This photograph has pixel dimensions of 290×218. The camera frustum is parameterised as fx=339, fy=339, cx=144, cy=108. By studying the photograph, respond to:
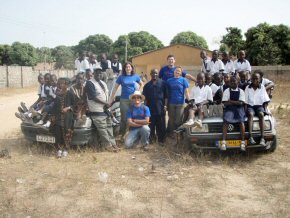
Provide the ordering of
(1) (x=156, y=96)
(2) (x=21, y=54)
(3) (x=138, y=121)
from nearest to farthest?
(3) (x=138, y=121)
(1) (x=156, y=96)
(2) (x=21, y=54)

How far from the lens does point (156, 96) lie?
23.8ft

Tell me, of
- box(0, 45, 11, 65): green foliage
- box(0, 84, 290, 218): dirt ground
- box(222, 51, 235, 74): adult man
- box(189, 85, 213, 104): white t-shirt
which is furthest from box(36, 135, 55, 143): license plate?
box(0, 45, 11, 65): green foliage

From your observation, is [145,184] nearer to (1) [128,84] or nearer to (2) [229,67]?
(1) [128,84]

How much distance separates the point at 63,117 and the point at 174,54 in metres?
32.7

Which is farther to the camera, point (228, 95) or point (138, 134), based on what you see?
point (138, 134)

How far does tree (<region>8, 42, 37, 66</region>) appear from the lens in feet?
161

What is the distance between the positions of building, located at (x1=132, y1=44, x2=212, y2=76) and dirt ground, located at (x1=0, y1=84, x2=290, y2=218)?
31.0 m

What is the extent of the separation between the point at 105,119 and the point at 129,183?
219 centimetres

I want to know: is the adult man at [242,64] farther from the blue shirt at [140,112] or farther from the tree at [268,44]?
the tree at [268,44]

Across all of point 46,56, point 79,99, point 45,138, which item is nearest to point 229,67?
point 79,99

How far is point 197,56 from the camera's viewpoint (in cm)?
3753

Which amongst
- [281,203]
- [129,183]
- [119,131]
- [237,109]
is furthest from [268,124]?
[119,131]

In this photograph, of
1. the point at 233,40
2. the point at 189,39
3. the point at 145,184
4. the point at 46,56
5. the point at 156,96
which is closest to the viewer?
the point at 145,184

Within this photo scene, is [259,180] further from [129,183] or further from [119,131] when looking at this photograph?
[119,131]
